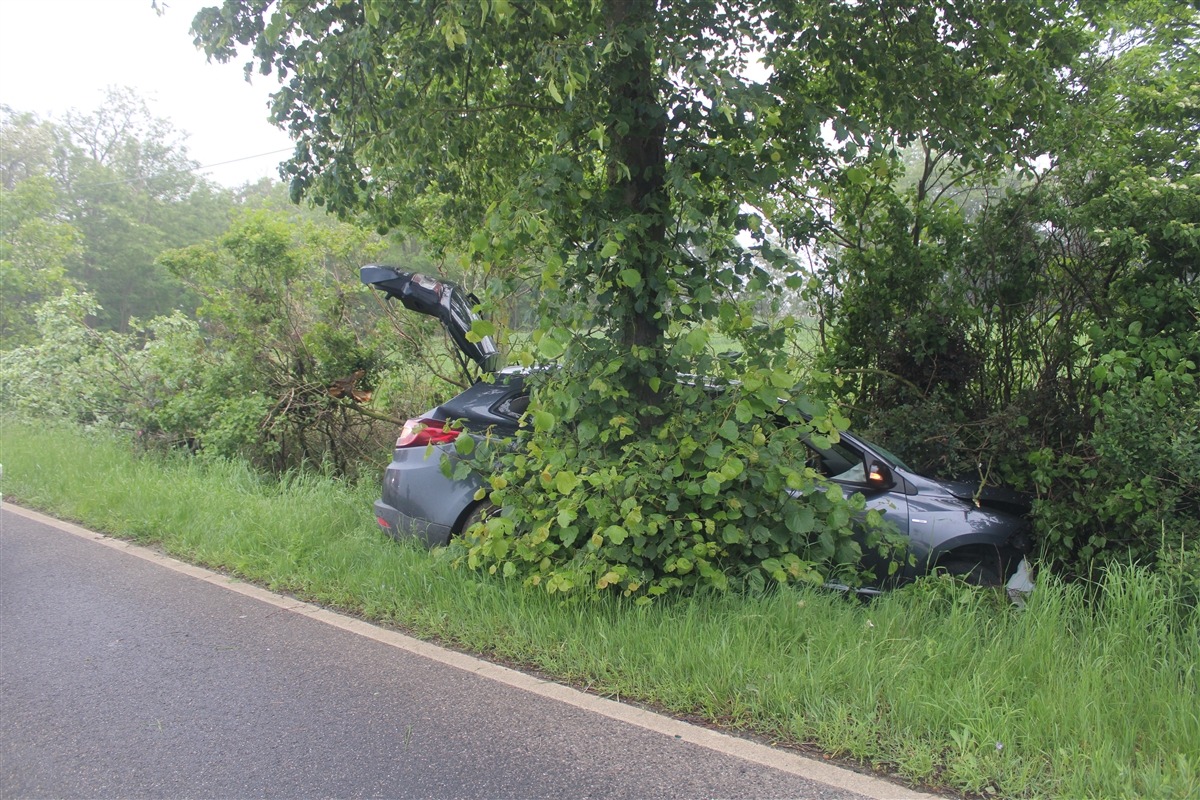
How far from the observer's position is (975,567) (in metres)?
5.29

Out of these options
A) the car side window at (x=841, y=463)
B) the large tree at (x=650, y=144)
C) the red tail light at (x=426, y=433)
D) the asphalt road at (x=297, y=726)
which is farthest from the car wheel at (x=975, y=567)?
the red tail light at (x=426, y=433)

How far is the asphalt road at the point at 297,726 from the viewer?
3.20 m

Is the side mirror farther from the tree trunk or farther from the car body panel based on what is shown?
the car body panel

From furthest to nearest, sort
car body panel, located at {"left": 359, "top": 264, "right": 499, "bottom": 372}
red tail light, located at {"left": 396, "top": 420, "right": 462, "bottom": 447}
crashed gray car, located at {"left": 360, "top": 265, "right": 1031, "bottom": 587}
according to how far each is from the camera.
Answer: car body panel, located at {"left": 359, "top": 264, "right": 499, "bottom": 372}
red tail light, located at {"left": 396, "top": 420, "right": 462, "bottom": 447}
crashed gray car, located at {"left": 360, "top": 265, "right": 1031, "bottom": 587}

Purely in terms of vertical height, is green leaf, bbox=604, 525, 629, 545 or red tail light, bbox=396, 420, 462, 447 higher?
red tail light, bbox=396, 420, 462, 447

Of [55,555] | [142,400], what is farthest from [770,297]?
[142,400]

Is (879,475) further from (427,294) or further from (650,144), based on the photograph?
(427,294)

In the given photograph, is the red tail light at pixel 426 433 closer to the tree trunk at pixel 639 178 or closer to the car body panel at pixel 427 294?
the car body panel at pixel 427 294

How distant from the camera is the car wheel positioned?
17.5 feet

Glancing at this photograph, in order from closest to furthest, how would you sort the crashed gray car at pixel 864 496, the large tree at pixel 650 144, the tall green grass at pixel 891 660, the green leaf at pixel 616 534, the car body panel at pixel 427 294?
the tall green grass at pixel 891 660, the green leaf at pixel 616 534, the large tree at pixel 650 144, the crashed gray car at pixel 864 496, the car body panel at pixel 427 294

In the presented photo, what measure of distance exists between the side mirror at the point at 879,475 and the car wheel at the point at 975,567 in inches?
24.6

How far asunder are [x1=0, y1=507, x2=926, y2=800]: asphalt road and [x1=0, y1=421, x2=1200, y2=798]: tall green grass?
0.23 m

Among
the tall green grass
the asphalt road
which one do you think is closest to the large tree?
the tall green grass

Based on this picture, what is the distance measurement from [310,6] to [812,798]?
18.6 ft
